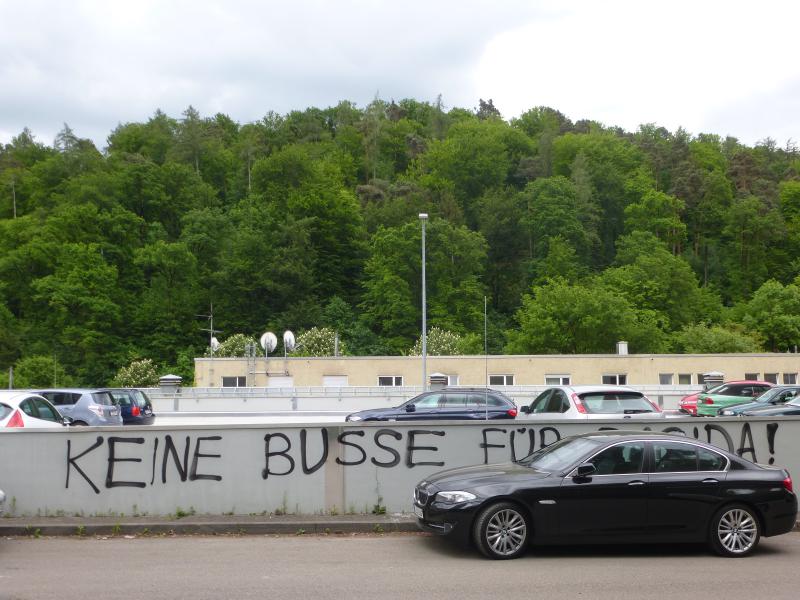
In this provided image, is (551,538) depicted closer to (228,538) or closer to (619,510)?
(619,510)

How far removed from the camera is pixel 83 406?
2306 centimetres

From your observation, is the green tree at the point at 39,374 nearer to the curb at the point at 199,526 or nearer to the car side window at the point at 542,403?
the car side window at the point at 542,403

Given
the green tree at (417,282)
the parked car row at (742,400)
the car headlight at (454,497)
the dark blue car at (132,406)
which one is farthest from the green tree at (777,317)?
the car headlight at (454,497)

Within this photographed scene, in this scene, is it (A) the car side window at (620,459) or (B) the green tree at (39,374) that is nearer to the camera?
(A) the car side window at (620,459)

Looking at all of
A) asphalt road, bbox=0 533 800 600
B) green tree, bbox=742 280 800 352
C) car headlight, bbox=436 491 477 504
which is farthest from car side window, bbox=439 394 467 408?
green tree, bbox=742 280 800 352

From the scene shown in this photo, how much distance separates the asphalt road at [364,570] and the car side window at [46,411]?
560 centimetres

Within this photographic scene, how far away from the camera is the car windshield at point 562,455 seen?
10625mm

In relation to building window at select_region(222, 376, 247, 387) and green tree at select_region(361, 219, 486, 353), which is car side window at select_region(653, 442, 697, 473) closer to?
building window at select_region(222, 376, 247, 387)

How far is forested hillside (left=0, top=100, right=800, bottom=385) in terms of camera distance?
8188 centimetres

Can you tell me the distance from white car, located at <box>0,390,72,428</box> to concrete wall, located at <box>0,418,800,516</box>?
10.9 ft

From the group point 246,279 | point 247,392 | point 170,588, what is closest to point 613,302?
point 247,392

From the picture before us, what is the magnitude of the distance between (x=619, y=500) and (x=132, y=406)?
742 inches

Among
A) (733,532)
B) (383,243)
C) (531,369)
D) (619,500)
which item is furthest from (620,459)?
(383,243)

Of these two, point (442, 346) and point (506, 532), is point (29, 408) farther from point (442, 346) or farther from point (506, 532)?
point (442, 346)
